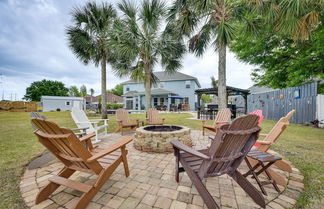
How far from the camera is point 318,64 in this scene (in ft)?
24.6

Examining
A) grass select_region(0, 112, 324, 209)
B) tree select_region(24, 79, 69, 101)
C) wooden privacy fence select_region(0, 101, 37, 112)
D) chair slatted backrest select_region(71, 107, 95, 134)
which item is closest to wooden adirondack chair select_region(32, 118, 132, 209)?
grass select_region(0, 112, 324, 209)

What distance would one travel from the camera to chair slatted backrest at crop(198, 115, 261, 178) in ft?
4.47

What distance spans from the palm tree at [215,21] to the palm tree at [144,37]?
26.4 inches

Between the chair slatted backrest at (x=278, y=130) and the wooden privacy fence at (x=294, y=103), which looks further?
the wooden privacy fence at (x=294, y=103)

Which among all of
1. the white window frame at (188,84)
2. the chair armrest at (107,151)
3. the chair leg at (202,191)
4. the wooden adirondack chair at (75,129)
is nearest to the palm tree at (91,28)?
the wooden adirondack chair at (75,129)

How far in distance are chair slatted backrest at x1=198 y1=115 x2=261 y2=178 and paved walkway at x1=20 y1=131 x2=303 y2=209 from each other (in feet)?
1.54

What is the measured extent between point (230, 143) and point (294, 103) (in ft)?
32.7

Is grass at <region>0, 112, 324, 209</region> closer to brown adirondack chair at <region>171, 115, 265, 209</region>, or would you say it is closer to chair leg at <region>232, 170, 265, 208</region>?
chair leg at <region>232, 170, 265, 208</region>

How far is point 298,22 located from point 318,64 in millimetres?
6071

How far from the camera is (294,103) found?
800 centimetres

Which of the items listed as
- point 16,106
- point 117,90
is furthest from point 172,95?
point 117,90

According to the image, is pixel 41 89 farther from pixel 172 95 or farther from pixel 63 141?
pixel 63 141

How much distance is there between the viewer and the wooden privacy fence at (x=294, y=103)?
7.10m

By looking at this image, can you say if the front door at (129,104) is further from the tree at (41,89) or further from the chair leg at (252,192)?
the tree at (41,89)
